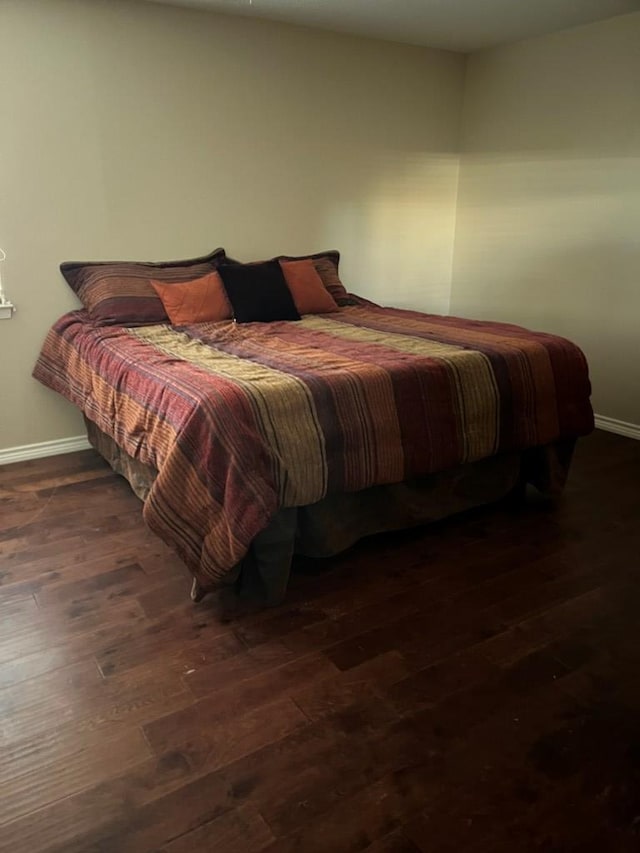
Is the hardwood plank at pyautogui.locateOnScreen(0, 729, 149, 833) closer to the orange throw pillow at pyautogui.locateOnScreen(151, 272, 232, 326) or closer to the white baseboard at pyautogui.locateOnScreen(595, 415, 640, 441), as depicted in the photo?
the orange throw pillow at pyautogui.locateOnScreen(151, 272, 232, 326)

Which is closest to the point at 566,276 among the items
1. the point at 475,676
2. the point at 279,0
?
the point at 279,0

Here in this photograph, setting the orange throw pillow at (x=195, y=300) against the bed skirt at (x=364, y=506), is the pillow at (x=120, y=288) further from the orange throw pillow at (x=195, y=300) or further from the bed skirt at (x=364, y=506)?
the bed skirt at (x=364, y=506)

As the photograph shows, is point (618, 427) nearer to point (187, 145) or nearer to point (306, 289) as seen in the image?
point (306, 289)

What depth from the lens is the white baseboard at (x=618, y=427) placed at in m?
3.56

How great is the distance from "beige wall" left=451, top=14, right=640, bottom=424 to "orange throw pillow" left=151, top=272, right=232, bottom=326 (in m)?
2.00

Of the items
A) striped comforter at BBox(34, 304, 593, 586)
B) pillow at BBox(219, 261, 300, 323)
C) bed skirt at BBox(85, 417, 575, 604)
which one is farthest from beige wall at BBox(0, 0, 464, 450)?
bed skirt at BBox(85, 417, 575, 604)

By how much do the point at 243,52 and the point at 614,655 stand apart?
10.9 feet

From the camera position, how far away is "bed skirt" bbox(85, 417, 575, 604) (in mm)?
2014

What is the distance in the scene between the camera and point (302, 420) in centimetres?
201

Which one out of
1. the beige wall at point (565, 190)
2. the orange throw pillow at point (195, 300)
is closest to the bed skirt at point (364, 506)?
the orange throw pillow at point (195, 300)

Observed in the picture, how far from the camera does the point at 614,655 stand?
71.9 inches

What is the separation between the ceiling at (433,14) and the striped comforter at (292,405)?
160 centimetres

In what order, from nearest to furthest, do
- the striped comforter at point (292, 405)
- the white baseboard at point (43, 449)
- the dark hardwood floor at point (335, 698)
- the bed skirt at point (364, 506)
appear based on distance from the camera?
the dark hardwood floor at point (335, 698)
the striped comforter at point (292, 405)
the bed skirt at point (364, 506)
the white baseboard at point (43, 449)

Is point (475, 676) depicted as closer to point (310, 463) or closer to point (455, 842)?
point (455, 842)
